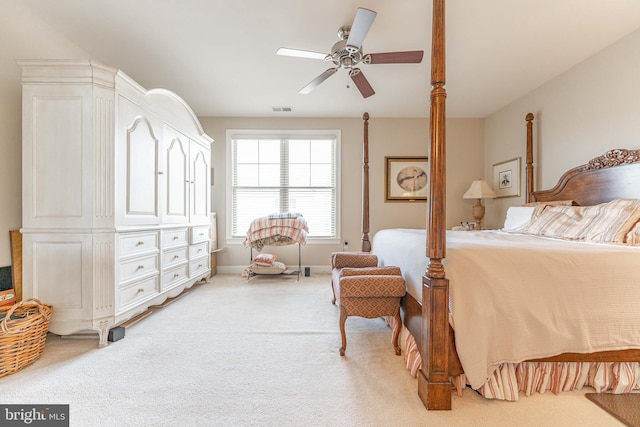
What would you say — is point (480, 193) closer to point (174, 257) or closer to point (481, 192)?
point (481, 192)

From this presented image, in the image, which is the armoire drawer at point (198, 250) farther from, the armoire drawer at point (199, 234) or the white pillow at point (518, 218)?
the white pillow at point (518, 218)

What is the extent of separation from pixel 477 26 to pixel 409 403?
113 inches

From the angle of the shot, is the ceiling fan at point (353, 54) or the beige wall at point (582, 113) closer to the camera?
the ceiling fan at point (353, 54)

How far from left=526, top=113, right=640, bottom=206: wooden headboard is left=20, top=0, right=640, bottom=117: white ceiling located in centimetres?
111

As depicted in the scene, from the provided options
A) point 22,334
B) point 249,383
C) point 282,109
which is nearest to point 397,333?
point 249,383

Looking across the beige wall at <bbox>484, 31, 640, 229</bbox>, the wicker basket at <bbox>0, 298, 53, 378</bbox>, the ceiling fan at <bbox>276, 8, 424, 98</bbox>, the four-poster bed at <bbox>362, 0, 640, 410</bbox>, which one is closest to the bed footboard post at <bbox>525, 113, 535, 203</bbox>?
the beige wall at <bbox>484, 31, 640, 229</bbox>

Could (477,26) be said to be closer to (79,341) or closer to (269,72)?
(269,72)

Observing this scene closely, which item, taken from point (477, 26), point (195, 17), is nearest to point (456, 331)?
point (477, 26)

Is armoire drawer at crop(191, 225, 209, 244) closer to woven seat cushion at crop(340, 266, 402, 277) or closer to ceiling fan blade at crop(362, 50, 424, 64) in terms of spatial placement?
woven seat cushion at crop(340, 266, 402, 277)

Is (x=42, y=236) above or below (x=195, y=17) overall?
below

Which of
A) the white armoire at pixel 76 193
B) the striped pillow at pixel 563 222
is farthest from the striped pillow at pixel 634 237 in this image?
the white armoire at pixel 76 193

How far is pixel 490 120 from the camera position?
4500 millimetres

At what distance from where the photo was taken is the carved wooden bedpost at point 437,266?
1.37m

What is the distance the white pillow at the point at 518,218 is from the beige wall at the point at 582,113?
24.5 inches
